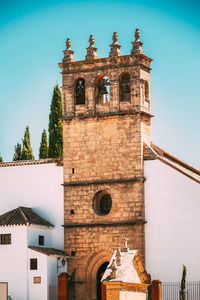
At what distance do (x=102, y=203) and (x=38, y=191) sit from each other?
403 centimetres

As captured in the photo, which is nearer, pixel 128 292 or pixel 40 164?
pixel 128 292

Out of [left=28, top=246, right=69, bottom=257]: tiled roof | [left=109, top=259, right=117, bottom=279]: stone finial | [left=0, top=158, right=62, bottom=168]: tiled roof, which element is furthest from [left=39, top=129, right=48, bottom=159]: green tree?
[left=109, top=259, right=117, bottom=279]: stone finial

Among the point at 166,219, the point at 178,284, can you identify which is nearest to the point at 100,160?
the point at 166,219

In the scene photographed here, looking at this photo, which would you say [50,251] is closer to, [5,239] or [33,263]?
[33,263]

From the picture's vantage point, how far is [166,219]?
4375 cm

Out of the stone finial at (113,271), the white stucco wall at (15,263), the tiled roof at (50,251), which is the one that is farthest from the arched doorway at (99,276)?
the stone finial at (113,271)

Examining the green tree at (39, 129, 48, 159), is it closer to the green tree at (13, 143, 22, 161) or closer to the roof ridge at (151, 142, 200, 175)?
the green tree at (13, 143, 22, 161)

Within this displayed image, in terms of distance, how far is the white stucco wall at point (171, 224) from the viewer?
141 feet

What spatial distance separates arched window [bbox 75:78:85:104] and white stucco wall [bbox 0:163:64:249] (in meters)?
3.92

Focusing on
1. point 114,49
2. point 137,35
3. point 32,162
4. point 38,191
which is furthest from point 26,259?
point 137,35

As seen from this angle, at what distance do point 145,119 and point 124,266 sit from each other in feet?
45.9

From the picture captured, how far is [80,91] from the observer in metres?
46.8

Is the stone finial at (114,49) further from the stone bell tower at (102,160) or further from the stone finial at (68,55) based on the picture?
the stone finial at (68,55)

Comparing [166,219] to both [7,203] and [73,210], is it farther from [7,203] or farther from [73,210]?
[7,203]
